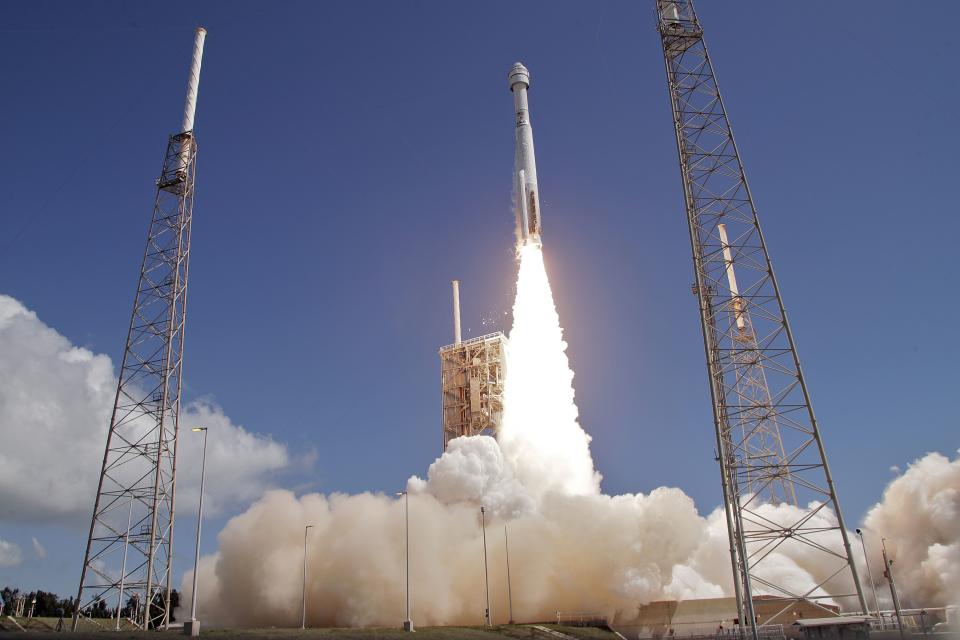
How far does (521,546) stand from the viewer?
193 feet

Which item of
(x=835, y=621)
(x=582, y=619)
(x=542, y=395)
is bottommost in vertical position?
(x=835, y=621)

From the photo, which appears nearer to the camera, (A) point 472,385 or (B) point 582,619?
(B) point 582,619

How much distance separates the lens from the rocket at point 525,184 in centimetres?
6341

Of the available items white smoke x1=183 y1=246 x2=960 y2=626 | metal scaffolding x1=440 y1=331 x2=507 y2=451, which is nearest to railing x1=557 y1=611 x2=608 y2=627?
white smoke x1=183 y1=246 x2=960 y2=626

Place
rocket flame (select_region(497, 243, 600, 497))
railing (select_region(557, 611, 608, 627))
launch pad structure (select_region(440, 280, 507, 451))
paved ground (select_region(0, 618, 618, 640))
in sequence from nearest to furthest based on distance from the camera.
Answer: paved ground (select_region(0, 618, 618, 640)), railing (select_region(557, 611, 608, 627)), rocket flame (select_region(497, 243, 600, 497)), launch pad structure (select_region(440, 280, 507, 451))

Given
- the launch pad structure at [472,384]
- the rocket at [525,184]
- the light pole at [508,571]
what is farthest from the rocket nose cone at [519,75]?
the light pole at [508,571]

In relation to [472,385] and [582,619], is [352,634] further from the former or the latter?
[472,385]

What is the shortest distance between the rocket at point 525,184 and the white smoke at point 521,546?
1.85 meters

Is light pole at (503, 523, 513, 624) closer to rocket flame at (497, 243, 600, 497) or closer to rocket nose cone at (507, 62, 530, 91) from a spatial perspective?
rocket flame at (497, 243, 600, 497)

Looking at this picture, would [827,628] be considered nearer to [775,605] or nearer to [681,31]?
[775,605]

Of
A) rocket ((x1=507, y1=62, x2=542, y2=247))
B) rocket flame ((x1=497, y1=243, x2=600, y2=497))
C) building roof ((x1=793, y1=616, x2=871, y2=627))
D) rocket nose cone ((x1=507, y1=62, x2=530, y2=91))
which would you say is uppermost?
rocket nose cone ((x1=507, y1=62, x2=530, y2=91))

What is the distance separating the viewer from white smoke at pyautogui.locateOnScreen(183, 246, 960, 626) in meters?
54.5

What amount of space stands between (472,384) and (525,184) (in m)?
18.9

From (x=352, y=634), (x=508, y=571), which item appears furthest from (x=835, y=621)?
(x=508, y=571)
